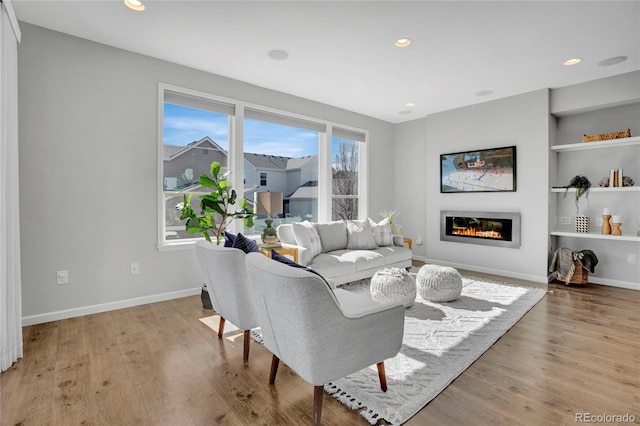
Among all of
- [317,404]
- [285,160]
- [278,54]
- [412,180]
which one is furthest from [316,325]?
[412,180]

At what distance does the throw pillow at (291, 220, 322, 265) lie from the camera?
4.02 metres

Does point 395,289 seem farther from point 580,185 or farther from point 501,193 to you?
point 580,185

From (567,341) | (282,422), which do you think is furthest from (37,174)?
(567,341)

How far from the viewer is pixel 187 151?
13.3 ft

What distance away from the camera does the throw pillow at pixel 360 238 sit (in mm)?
4668

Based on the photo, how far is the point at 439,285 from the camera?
350 centimetres

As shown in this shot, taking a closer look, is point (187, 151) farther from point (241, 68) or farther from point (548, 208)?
point (548, 208)

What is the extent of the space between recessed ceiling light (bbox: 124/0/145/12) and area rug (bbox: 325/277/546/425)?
3236 millimetres

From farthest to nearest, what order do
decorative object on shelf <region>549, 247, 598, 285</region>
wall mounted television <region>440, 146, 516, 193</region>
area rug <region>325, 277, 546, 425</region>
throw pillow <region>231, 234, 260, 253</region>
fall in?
1. wall mounted television <region>440, 146, 516, 193</region>
2. decorative object on shelf <region>549, 247, 598, 285</region>
3. throw pillow <region>231, 234, 260, 253</region>
4. area rug <region>325, 277, 546, 425</region>

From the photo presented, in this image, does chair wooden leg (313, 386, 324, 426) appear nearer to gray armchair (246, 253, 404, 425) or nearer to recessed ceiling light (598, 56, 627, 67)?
gray armchair (246, 253, 404, 425)

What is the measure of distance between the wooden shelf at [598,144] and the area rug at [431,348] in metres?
2.07

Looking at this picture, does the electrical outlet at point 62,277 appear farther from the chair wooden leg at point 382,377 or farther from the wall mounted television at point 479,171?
the wall mounted television at point 479,171

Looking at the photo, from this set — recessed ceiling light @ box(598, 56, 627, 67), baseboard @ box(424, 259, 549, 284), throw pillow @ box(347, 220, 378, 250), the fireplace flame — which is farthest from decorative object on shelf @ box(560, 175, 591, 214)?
throw pillow @ box(347, 220, 378, 250)
